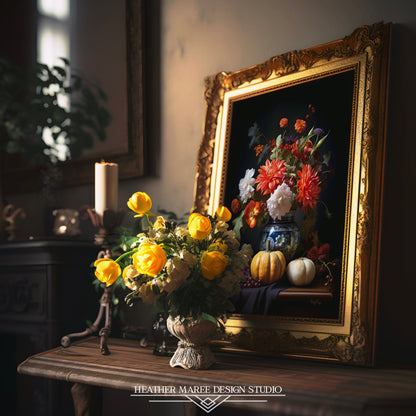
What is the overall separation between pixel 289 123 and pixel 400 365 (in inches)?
32.0

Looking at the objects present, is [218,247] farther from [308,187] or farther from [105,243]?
[105,243]

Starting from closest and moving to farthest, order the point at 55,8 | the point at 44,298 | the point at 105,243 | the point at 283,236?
the point at 283,236 → the point at 105,243 → the point at 44,298 → the point at 55,8

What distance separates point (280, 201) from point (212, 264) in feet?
1.31

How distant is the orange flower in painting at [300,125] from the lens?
4.75ft

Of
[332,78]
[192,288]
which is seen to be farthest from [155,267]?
[332,78]

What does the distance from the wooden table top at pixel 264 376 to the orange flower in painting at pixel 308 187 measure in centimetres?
48

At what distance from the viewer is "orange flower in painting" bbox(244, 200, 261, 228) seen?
4.86 ft

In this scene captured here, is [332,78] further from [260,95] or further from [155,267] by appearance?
[155,267]

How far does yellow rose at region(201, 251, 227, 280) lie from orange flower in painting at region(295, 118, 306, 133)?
21.8 inches

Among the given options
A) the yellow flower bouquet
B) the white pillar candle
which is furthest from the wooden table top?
the white pillar candle

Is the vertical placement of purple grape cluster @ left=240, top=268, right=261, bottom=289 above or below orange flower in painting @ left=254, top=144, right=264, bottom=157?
below

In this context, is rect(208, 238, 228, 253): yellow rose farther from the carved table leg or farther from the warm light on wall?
the warm light on wall

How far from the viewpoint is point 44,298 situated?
5.51ft

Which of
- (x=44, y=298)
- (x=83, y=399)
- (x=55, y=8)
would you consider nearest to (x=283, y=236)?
(x=83, y=399)
